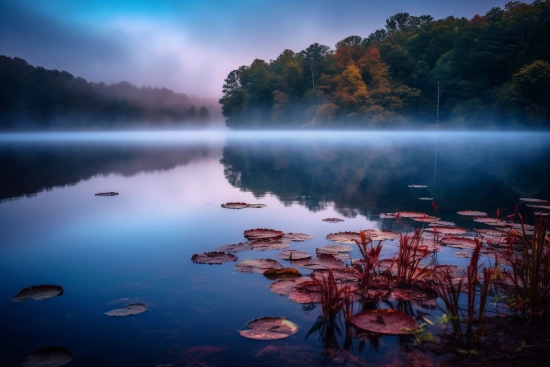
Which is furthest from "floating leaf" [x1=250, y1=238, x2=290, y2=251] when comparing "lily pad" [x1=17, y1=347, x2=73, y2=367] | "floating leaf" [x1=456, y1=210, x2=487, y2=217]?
"floating leaf" [x1=456, y1=210, x2=487, y2=217]

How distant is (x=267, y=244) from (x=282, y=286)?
1895 millimetres

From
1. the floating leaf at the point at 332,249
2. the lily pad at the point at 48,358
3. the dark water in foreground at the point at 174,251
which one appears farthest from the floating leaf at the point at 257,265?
the lily pad at the point at 48,358

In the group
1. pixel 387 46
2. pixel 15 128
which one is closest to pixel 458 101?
pixel 387 46

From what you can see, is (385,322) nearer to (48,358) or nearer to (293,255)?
(293,255)

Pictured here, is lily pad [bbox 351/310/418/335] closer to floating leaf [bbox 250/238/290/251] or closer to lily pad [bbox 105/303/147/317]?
lily pad [bbox 105/303/147/317]

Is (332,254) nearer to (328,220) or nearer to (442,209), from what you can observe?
(328,220)

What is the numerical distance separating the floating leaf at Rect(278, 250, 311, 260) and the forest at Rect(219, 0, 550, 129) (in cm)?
6431

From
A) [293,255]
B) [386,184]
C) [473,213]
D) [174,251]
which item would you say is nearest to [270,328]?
[293,255]

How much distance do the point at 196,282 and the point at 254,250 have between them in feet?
5.11

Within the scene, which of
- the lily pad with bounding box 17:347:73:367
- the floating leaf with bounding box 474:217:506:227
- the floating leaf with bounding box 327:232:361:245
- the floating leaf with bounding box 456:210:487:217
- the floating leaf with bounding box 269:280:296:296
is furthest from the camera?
the floating leaf with bounding box 456:210:487:217

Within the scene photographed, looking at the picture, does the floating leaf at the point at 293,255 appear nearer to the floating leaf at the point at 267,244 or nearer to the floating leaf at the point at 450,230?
the floating leaf at the point at 267,244

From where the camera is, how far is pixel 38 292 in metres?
4.78

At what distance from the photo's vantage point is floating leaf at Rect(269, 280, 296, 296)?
15.7ft

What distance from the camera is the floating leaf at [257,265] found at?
5.56 metres
